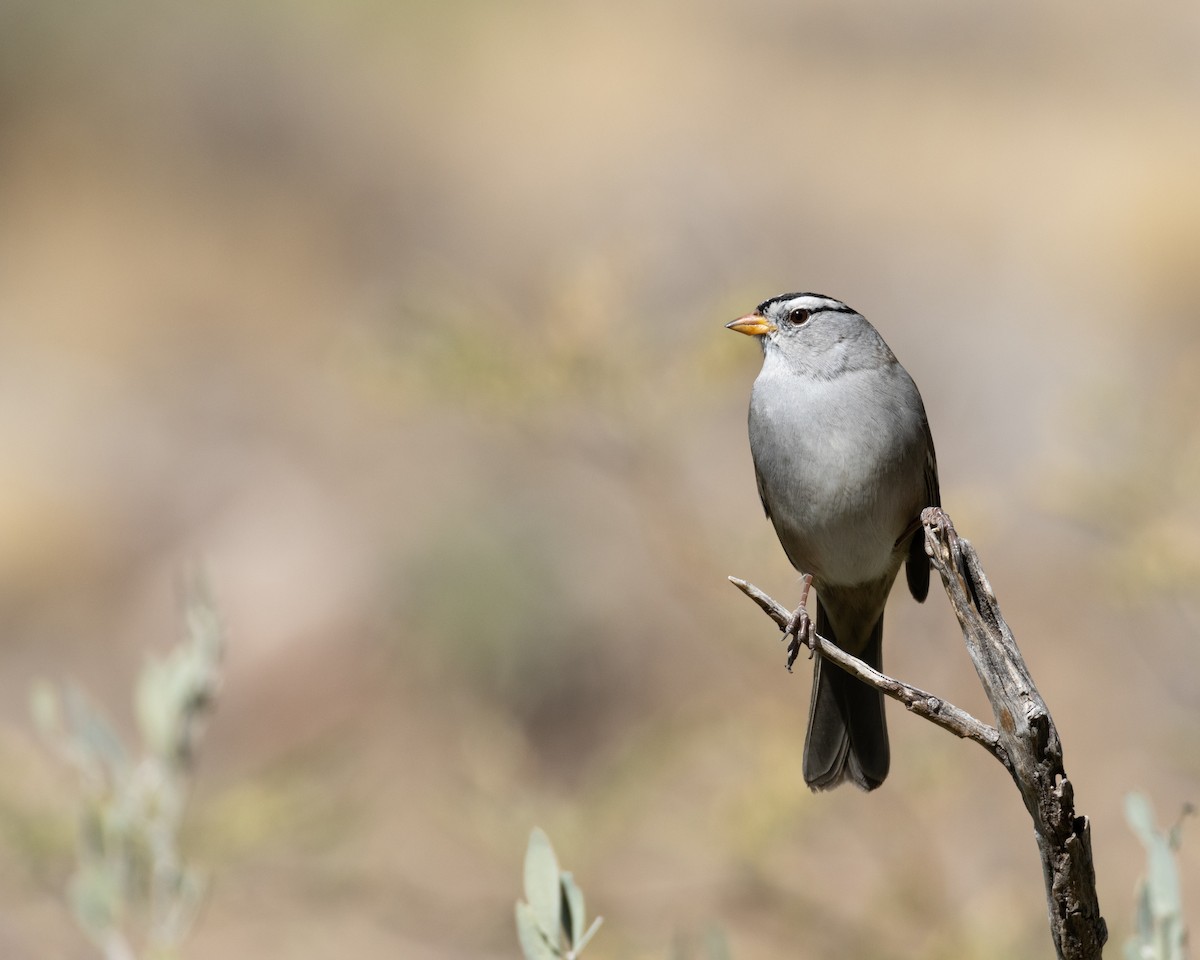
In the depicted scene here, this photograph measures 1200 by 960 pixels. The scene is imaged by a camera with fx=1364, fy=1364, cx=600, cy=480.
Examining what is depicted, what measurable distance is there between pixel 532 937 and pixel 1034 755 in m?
0.88

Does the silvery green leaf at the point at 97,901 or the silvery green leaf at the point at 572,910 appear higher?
the silvery green leaf at the point at 572,910

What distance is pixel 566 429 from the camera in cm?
571

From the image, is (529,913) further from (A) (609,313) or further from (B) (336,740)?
(B) (336,740)

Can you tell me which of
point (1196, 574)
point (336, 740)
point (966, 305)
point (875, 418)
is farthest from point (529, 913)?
point (966, 305)

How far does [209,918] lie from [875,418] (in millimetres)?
5827

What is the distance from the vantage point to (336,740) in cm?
894

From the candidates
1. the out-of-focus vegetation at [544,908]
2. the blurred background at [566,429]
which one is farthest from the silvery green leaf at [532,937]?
the blurred background at [566,429]

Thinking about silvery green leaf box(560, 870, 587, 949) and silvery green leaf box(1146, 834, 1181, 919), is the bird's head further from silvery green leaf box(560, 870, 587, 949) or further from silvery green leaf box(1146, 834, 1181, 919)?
silvery green leaf box(560, 870, 587, 949)

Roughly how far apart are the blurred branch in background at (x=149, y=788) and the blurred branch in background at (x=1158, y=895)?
1.95 metres

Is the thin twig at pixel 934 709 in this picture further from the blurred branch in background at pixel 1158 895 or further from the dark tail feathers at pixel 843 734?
the dark tail feathers at pixel 843 734

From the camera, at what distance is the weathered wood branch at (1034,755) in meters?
2.22

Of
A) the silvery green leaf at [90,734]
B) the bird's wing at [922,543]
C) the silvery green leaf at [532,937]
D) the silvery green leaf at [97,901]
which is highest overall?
the bird's wing at [922,543]

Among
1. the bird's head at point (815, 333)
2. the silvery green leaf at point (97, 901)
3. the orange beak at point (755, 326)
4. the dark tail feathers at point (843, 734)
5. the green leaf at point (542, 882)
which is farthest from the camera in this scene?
the orange beak at point (755, 326)

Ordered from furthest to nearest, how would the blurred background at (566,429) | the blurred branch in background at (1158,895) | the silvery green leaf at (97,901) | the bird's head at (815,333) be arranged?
the blurred background at (566,429)
the bird's head at (815,333)
the silvery green leaf at (97,901)
the blurred branch in background at (1158,895)
